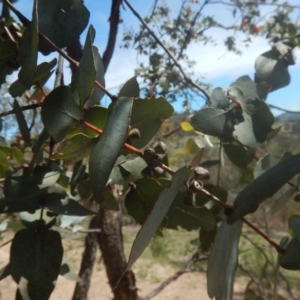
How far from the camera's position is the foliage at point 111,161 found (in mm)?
250

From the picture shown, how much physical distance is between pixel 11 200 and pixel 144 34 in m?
1.16

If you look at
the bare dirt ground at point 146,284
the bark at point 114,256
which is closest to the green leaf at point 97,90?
the bark at point 114,256

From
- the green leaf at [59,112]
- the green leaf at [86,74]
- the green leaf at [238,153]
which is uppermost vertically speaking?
A: the green leaf at [238,153]

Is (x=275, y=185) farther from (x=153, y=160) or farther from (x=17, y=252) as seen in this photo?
(x=17, y=252)

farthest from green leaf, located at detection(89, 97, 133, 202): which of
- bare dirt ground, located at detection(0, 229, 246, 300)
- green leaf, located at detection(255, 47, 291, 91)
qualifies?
bare dirt ground, located at detection(0, 229, 246, 300)

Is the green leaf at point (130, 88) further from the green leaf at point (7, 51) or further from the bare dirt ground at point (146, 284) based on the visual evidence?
the bare dirt ground at point (146, 284)

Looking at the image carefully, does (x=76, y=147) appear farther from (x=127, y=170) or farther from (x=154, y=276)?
(x=154, y=276)

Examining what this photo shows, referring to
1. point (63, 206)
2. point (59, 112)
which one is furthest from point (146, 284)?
point (59, 112)

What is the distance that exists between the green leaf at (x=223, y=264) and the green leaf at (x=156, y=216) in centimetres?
5

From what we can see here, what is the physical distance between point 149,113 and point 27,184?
117mm

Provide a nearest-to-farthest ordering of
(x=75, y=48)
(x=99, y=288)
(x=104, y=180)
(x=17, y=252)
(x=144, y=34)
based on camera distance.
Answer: (x=104, y=180) < (x=17, y=252) < (x=75, y=48) < (x=144, y=34) < (x=99, y=288)

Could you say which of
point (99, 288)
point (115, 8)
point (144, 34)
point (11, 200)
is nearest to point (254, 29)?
point (144, 34)

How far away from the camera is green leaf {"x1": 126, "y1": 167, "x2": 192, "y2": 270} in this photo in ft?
0.74

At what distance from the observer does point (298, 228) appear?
0.26 meters
